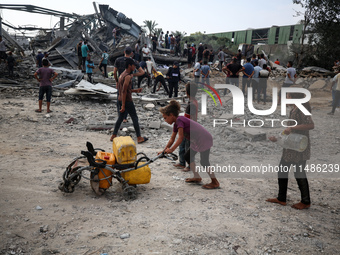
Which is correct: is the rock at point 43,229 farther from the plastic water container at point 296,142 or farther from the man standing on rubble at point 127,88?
the man standing on rubble at point 127,88

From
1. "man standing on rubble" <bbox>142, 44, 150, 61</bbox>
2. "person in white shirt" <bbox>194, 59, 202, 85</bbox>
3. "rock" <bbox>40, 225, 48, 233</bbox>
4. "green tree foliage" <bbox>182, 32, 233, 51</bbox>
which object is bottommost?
"rock" <bbox>40, 225, 48, 233</bbox>

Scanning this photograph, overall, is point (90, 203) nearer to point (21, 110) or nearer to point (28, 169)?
point (28, 169)

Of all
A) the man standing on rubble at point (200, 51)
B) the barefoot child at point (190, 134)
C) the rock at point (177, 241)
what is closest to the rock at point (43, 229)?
the rock at point (177, 241)

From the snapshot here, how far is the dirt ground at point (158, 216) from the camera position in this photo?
8.77 ft

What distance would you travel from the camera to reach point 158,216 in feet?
10.6

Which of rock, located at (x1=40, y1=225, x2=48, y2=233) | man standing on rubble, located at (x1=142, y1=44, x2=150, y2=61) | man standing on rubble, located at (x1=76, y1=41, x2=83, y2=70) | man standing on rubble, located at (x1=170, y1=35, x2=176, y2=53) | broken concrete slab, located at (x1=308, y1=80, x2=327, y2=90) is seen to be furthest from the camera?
man standing on rubble, located at (x1=170, y1=35, x2=176, y2=53)

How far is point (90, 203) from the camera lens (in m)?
3.46

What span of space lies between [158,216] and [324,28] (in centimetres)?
1880

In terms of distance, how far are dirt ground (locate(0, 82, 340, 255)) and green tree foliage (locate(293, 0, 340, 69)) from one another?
623 inches

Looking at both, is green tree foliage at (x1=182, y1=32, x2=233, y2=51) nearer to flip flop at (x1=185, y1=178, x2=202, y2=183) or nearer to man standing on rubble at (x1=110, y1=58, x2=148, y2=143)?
man standing on rubble at (x1=110, y1=58, x2=148, y2=143)

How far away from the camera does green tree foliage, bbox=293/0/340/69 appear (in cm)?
1694

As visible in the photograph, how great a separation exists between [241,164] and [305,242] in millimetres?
2745

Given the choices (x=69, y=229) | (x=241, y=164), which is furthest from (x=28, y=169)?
(x=241, y=164)

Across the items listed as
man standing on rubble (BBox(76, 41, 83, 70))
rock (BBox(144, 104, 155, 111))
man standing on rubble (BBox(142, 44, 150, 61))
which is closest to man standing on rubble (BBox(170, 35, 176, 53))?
man standing on rubble (BBox(142, 44, 150, 61))
